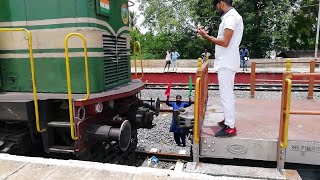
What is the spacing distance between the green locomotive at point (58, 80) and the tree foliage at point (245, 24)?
2175cm

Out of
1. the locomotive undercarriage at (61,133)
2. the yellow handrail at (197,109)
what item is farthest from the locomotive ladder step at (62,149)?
the yellow handrail at (197,109)

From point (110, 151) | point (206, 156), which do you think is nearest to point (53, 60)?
point (110, 151)

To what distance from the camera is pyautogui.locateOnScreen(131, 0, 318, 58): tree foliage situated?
26781mm

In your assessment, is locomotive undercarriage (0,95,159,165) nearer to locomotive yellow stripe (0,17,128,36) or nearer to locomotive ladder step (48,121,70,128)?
locomotive ladder step (48,121,70,128)

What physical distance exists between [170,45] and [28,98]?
2712 cm

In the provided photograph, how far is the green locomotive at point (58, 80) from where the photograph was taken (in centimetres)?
354

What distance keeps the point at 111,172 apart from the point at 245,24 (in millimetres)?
26109

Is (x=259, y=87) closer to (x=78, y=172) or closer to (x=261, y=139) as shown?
(x=261, y=139)

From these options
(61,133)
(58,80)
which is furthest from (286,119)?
(58,80)

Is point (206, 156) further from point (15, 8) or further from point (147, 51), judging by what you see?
point (147, 51)

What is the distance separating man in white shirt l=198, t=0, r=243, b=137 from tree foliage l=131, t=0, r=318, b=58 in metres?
21.9

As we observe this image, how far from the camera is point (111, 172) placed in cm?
288

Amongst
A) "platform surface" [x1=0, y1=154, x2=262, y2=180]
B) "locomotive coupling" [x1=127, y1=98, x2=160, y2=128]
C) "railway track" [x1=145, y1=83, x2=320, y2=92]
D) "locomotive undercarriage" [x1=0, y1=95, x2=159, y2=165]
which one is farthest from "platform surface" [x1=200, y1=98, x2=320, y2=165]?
"railway track" [x1=145, y1=83, x2=320, y2=92]

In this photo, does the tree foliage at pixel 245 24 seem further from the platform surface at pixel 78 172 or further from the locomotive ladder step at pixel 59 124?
the platform surface at pixel 78 172
